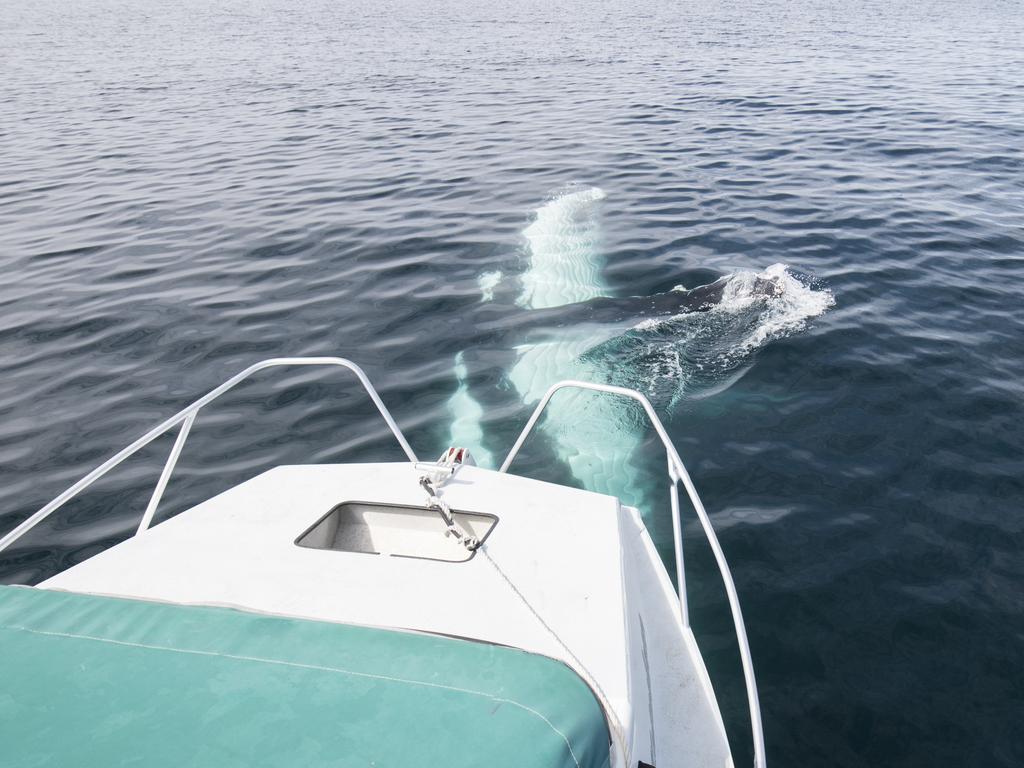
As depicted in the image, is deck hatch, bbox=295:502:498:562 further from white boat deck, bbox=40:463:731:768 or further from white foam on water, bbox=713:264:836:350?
white foam on water, bbox=713:264:836:350

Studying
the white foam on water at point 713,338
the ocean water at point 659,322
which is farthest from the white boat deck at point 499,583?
the white foam on water at point 713,338

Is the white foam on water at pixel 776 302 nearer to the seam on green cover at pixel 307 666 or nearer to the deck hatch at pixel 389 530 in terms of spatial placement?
the deck hatch at pixel 389 530

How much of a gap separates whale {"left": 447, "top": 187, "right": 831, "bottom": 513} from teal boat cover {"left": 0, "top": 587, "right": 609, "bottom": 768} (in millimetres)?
4231

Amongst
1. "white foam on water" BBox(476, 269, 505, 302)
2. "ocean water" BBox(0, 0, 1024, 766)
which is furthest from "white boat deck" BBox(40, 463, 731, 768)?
"white foam on water" BBox(476, 269, 505, 302)

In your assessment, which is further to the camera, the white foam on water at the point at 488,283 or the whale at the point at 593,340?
the white foam on water at the point at 488,283

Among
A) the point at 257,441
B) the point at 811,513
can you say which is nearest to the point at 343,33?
the point at 257,441

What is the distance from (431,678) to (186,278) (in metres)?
11.1

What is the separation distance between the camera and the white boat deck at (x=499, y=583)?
365cm

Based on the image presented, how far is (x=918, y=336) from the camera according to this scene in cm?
962

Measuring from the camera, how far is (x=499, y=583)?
399 cm

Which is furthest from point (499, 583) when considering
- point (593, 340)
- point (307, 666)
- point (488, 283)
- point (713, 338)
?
point (488, 283)

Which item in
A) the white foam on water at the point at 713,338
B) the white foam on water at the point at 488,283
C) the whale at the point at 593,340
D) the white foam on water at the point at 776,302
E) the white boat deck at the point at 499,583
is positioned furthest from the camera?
the white foam on water at the point at 488,283

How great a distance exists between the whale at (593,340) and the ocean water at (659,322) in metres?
0.07

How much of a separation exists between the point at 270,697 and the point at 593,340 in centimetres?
765
